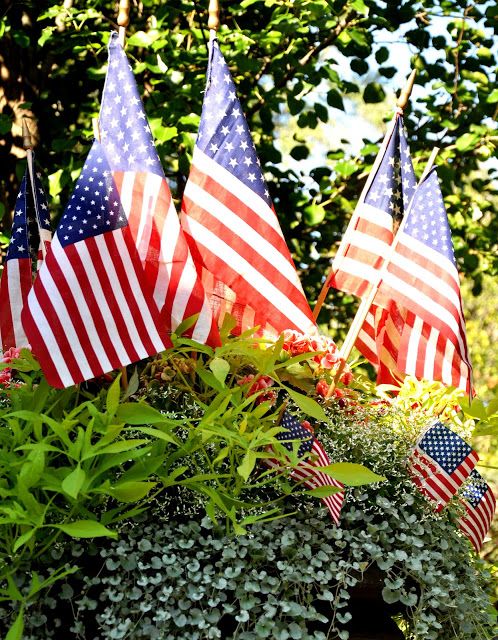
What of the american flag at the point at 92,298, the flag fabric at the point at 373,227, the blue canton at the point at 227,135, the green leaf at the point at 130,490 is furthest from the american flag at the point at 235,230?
the green leaf at the point at 130,490

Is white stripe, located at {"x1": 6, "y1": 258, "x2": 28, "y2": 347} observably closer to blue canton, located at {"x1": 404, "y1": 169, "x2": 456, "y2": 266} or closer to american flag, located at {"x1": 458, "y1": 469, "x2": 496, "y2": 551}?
blue canton, located at {"x1": 404, "y1": 169, "x2": 456, "y2": 266}

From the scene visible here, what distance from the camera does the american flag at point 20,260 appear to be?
3.41 m

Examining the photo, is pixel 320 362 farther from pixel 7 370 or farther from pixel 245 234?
pixel 7 370

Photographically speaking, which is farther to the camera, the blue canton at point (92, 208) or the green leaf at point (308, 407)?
the blue canton at point (92, 208)

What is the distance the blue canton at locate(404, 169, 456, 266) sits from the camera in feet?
10.6

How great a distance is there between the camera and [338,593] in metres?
2.47

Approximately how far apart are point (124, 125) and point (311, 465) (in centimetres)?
145

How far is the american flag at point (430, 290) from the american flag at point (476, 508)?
0.40 metres

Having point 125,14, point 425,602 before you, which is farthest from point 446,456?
point 125,14

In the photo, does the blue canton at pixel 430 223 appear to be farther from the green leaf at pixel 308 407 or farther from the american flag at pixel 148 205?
the green leaf at pixel 308 407

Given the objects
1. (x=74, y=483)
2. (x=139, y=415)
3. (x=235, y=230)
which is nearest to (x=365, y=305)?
(x=235, y=230)

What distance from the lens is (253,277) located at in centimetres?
308

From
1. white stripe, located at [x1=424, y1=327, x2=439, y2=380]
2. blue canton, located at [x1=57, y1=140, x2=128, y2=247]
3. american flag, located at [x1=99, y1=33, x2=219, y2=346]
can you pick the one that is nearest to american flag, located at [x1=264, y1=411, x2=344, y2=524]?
american flag, located at [x1=99, y1=33, x2=219, y2=346]

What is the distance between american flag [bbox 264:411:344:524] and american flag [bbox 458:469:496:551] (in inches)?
27.3
